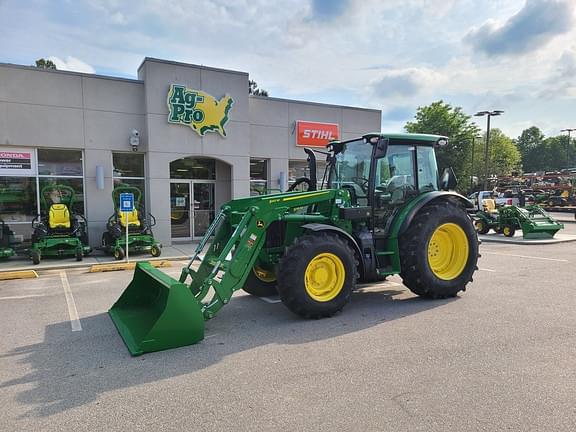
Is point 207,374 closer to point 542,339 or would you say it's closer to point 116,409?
point 116,409

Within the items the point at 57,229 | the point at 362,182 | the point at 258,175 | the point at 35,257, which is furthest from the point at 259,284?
the point at 258,175

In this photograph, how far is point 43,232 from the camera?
10.5 meters

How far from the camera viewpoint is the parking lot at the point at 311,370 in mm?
3092

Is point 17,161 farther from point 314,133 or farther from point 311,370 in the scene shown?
point 311,370

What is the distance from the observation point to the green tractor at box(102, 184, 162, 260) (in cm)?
1101

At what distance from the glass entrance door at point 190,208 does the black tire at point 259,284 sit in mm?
8201

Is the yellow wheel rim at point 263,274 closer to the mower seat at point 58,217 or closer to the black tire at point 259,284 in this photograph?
the black tire at point 259,284

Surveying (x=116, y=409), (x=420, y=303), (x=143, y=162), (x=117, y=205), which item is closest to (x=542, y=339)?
(x=420, y=303)

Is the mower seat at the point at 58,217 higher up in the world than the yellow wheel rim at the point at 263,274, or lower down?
higher up

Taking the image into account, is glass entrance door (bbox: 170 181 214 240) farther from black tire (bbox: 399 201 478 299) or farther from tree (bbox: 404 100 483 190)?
tree (bbox: 404 100 483 190)

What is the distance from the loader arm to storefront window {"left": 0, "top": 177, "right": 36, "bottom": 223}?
796 cm

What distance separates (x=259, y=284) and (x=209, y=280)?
175 centimetres

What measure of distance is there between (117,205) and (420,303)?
897cm

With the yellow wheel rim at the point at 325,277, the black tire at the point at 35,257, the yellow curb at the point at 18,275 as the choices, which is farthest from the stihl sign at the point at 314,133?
the yellow wheel rim at the point at 325,277
